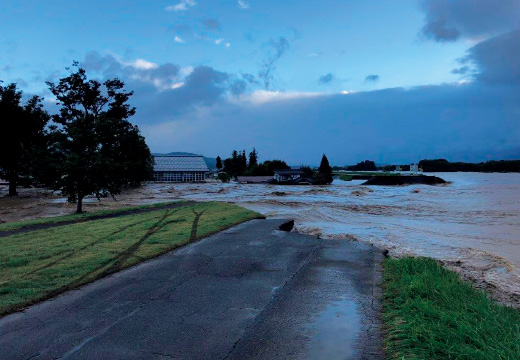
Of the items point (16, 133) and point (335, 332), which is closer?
point (335, 332)

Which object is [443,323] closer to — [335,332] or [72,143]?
[335,332]

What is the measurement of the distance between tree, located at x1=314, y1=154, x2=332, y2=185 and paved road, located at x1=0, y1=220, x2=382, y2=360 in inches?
3312

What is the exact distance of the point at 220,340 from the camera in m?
3.74

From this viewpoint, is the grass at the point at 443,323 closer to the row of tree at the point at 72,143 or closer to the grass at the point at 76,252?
the grass at the point at 76,252

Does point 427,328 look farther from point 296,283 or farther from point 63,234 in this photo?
point 63,234

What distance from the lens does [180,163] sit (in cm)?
9325

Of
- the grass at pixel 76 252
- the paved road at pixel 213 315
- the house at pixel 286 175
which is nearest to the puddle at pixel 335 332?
the paved road at pixel 213 315

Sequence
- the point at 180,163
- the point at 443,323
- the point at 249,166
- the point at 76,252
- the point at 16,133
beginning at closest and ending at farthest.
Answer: the point at 443,323
the point at 76,252
the point at 16,133
the point at 180,163
the point at 249,166

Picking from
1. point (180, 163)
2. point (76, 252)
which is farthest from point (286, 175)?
point (76, 252)

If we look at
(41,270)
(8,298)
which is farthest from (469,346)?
(41,270)

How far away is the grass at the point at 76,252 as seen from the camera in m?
5.49

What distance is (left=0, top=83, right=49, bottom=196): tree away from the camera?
3606 centimetres

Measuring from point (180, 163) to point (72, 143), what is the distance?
75911 mm

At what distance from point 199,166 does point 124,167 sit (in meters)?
74.0
